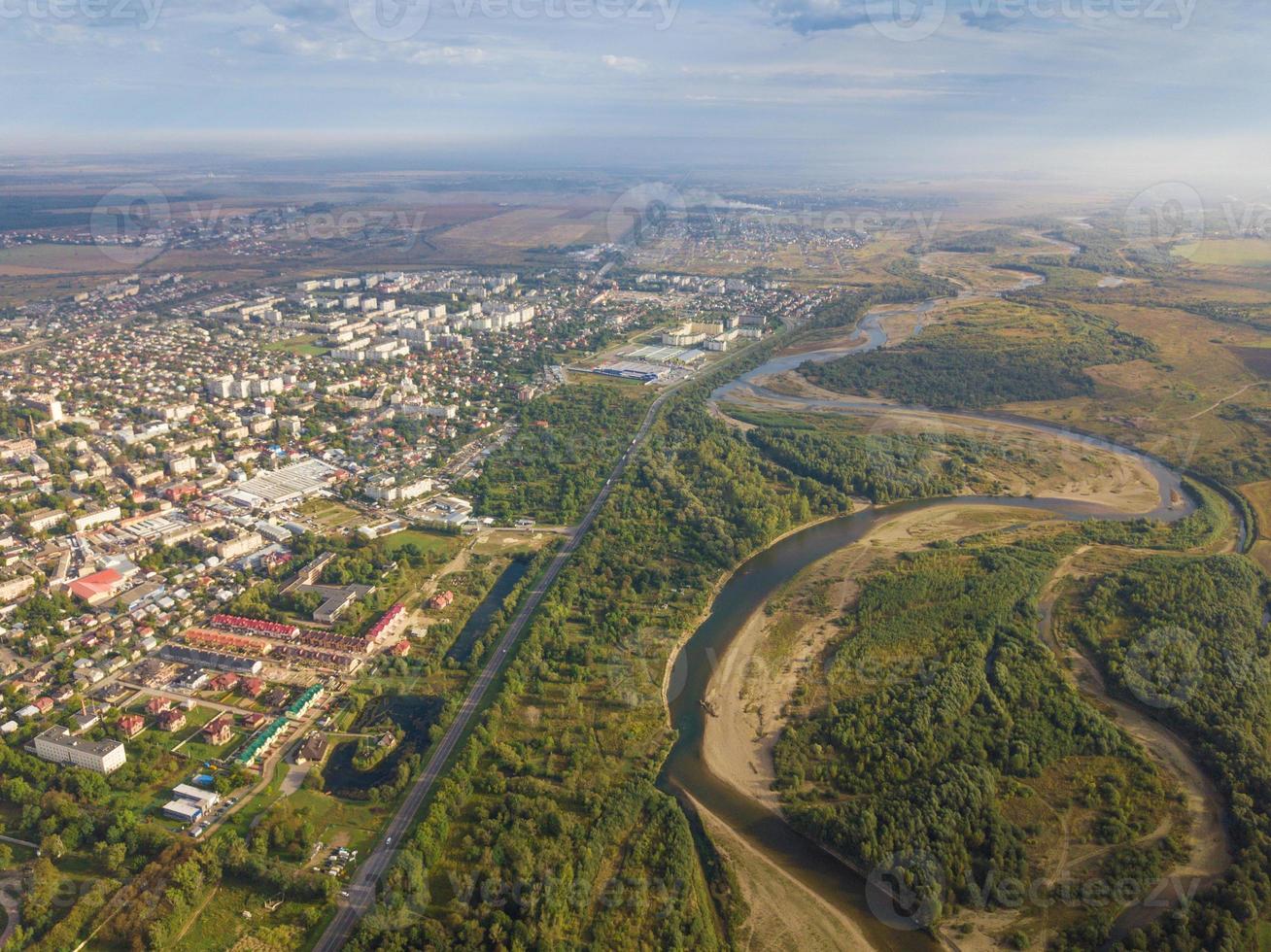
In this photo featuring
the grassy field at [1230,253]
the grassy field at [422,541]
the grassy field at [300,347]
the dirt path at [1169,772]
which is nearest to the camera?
the dirt path at [1169,772]

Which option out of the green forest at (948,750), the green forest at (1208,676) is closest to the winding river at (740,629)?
the green forest at (948,750)

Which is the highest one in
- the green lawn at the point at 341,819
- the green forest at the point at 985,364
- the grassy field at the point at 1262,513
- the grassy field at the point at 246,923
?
the green forest at the point at 985,364

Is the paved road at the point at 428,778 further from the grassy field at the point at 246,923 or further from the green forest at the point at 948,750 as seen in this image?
the green forest at the point at 948,750

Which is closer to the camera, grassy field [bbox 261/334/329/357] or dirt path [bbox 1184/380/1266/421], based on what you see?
dirt path [bbox 1184/380/1266/421]

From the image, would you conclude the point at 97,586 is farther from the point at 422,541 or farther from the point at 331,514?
the point at 422,541

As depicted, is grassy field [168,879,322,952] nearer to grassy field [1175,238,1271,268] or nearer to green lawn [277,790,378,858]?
green lawn [277,790,378,858]

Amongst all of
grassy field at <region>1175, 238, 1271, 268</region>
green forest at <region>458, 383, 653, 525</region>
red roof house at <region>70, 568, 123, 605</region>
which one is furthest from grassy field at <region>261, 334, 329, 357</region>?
grassy field at <region>1175, 238, 1271, 268</region>

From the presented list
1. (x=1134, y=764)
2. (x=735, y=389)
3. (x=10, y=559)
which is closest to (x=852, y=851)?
(x=1134, y=764)

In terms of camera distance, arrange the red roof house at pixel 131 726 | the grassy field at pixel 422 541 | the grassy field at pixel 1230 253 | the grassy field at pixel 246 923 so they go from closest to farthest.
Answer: the grassy field at pixel 246 923 < the red roof house at pixel 131 726 < the grassy field at pixel 422 541 < the grassy field at pixel 1230 253
